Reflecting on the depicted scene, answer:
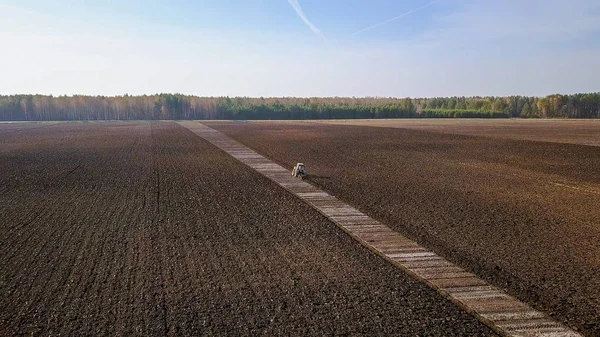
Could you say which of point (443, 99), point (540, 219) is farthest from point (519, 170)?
point (443, 99)

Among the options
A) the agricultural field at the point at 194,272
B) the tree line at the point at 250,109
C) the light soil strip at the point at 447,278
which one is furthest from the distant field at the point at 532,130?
the tree line at the point at 250,109

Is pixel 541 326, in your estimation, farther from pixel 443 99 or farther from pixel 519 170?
pixel 443 99

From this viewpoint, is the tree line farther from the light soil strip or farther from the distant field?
the light soil strip

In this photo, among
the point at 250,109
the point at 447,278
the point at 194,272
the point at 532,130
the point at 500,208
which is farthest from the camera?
the point at 250,109

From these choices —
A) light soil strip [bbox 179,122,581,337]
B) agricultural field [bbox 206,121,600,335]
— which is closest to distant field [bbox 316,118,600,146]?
agricultural field [bbox 206,121,600,335]

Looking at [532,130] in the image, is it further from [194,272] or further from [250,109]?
[250,109]

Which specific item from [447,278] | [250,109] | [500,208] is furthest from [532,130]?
[250,109]
